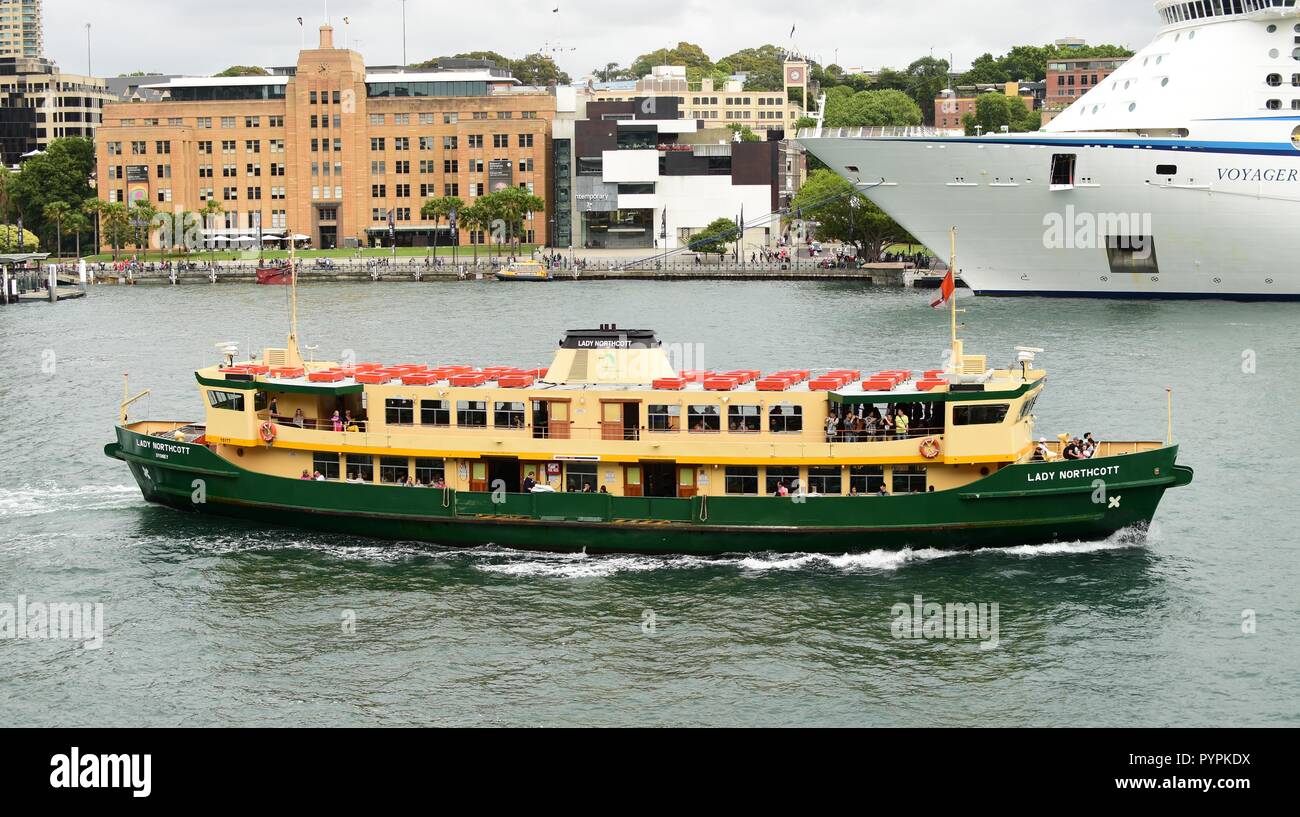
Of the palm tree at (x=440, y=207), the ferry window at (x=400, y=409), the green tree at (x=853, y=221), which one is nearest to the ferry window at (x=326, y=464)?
the ferry window at (x=400, y=409)

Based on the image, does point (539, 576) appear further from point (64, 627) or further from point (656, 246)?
point (656, 246)

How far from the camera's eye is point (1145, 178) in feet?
305

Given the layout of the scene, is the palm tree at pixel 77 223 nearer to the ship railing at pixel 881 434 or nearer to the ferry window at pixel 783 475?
the ferry window at pixel 783 475

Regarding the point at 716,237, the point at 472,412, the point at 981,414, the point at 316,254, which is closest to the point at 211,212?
the point at 316,254

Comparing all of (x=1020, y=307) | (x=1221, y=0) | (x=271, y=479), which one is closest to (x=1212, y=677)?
(x=271, y=479)

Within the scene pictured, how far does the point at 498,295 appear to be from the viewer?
11944cm

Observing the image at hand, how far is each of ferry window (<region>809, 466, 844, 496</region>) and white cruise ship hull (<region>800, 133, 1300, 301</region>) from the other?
60.2m

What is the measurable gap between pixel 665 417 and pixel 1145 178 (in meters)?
63.6

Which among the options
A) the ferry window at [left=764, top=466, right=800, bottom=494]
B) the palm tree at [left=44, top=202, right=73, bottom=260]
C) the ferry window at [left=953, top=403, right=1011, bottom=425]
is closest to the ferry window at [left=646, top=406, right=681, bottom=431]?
the ferry window at [left=764, top=466, right=800, bottom=494]

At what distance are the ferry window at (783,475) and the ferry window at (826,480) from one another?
0.38 meters

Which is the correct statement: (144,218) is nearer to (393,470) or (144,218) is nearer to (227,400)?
(227,400)

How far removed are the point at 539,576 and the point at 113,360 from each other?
160 feet

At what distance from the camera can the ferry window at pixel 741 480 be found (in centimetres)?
3750

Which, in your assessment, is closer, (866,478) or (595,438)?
(866,478)
